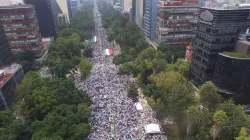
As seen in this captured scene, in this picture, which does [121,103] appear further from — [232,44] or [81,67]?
[232,44]

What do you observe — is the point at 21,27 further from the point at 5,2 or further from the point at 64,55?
the point at 64,55

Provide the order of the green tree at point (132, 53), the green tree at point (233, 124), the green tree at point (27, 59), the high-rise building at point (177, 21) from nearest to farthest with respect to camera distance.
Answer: the green tree at point (233, 124), the green tree at point (27, 59), the high-rise building at point (177, 21), the green tree at point (132, 53)

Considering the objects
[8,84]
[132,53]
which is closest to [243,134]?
[8,84]

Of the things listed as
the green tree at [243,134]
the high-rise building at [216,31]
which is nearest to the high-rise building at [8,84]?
the green tree at [243,134]

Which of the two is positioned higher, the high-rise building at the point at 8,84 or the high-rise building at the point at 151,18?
the high-rise building at the point at 151,18

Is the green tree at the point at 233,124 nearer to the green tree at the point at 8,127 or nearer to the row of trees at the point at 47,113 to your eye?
the row of trees at the point at 47,113

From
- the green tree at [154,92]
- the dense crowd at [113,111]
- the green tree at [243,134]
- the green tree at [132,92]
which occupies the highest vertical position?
the green tree at [243,134]
